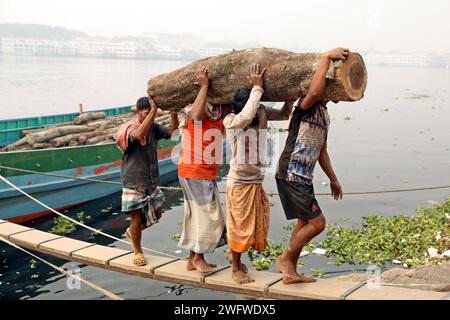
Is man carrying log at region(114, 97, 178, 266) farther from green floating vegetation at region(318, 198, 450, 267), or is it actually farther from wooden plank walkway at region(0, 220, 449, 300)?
green floating vegetation at region(318, 198, 450, 267)

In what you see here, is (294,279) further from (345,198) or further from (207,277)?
(345,198)

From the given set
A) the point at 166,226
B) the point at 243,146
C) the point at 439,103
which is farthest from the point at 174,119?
the point at 439,103

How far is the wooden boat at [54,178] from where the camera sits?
12.4m

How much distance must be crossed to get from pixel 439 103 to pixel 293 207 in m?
49.9

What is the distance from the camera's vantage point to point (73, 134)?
590 inches

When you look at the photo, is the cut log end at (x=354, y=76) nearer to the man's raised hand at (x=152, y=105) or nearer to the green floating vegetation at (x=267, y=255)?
the man's raised hand at (x=152, y=105)

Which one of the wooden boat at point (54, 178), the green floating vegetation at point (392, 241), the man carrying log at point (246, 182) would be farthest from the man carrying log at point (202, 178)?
the wooden boat at point (54, 178)

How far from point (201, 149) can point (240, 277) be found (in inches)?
48.7

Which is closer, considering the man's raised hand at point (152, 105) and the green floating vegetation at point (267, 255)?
the man's raised hand at point (152, 105)

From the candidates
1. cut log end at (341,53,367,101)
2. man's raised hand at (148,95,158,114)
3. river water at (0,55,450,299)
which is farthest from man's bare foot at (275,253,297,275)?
river water at (0,55,450,299)

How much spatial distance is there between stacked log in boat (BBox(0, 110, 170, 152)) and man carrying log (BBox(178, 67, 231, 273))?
34.1 ft

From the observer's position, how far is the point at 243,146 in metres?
4.34

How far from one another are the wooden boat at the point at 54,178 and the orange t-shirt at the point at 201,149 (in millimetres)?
8914

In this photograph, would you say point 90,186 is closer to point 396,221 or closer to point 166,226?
point 166,226
